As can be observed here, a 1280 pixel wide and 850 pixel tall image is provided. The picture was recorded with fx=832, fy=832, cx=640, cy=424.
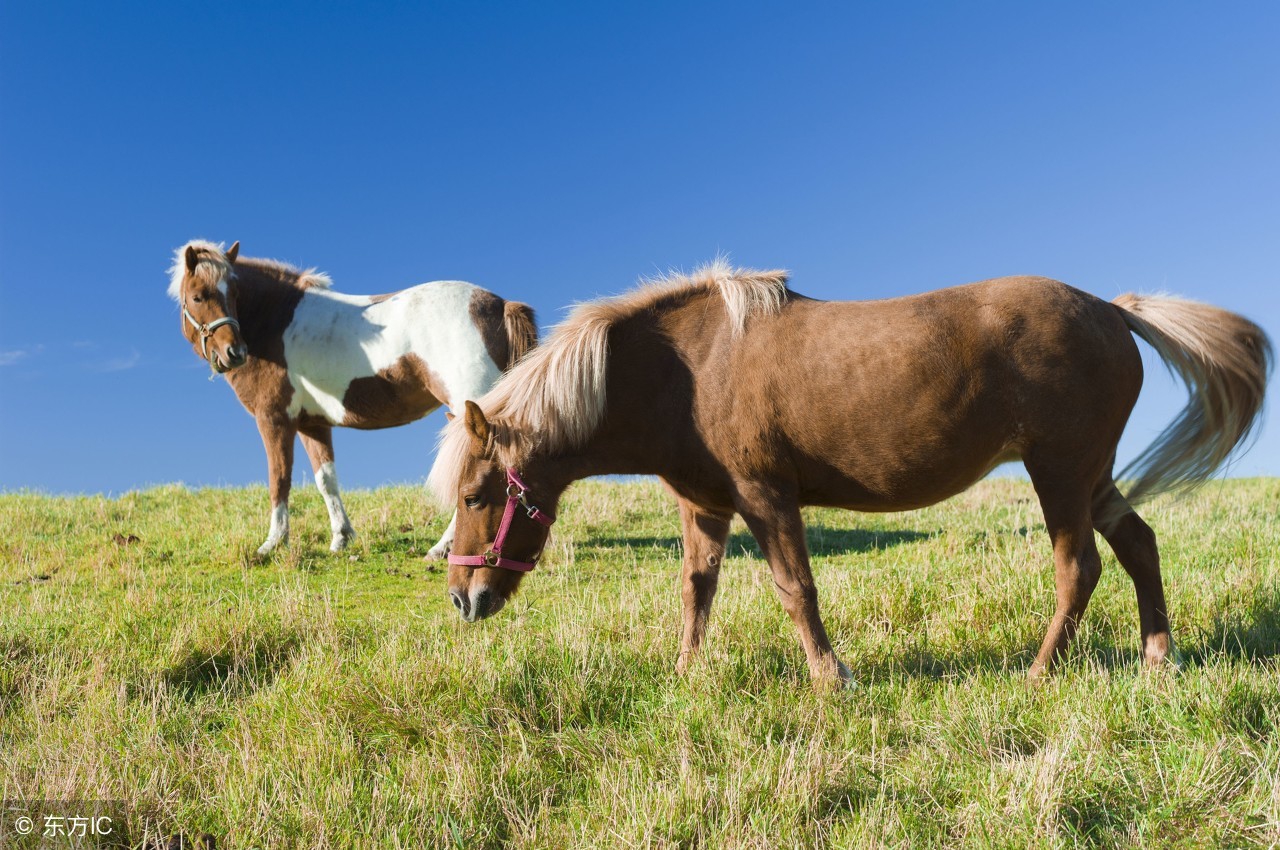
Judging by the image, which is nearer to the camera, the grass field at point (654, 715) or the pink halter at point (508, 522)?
the grass field at point (654, 715)

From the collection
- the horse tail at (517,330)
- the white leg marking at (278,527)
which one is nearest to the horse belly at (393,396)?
the horse tail at (517,330)

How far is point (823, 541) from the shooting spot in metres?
9.54

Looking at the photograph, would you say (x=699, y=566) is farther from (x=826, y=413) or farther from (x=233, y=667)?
(x=233, y=667)

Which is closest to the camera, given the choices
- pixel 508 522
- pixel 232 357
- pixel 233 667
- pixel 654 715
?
pixel 654 715

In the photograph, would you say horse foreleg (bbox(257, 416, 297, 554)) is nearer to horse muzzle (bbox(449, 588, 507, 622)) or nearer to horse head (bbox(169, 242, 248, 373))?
horse head (bbox(169, 242, 248, 373))

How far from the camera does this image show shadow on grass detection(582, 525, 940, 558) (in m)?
9.10

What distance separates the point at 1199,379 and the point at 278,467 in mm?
8824

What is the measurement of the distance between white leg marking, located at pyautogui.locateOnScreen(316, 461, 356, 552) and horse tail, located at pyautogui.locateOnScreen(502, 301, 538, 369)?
2782 mm

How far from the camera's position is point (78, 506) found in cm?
1239

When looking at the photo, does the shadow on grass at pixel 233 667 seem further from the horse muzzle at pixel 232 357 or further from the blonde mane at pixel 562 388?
the horse muzzle at pixel 232 357

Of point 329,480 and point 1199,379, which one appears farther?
point 329,480

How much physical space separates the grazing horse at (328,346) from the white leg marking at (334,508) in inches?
0.5

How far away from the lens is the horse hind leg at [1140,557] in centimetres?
479

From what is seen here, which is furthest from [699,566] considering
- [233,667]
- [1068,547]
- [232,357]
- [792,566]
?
[232,357]
